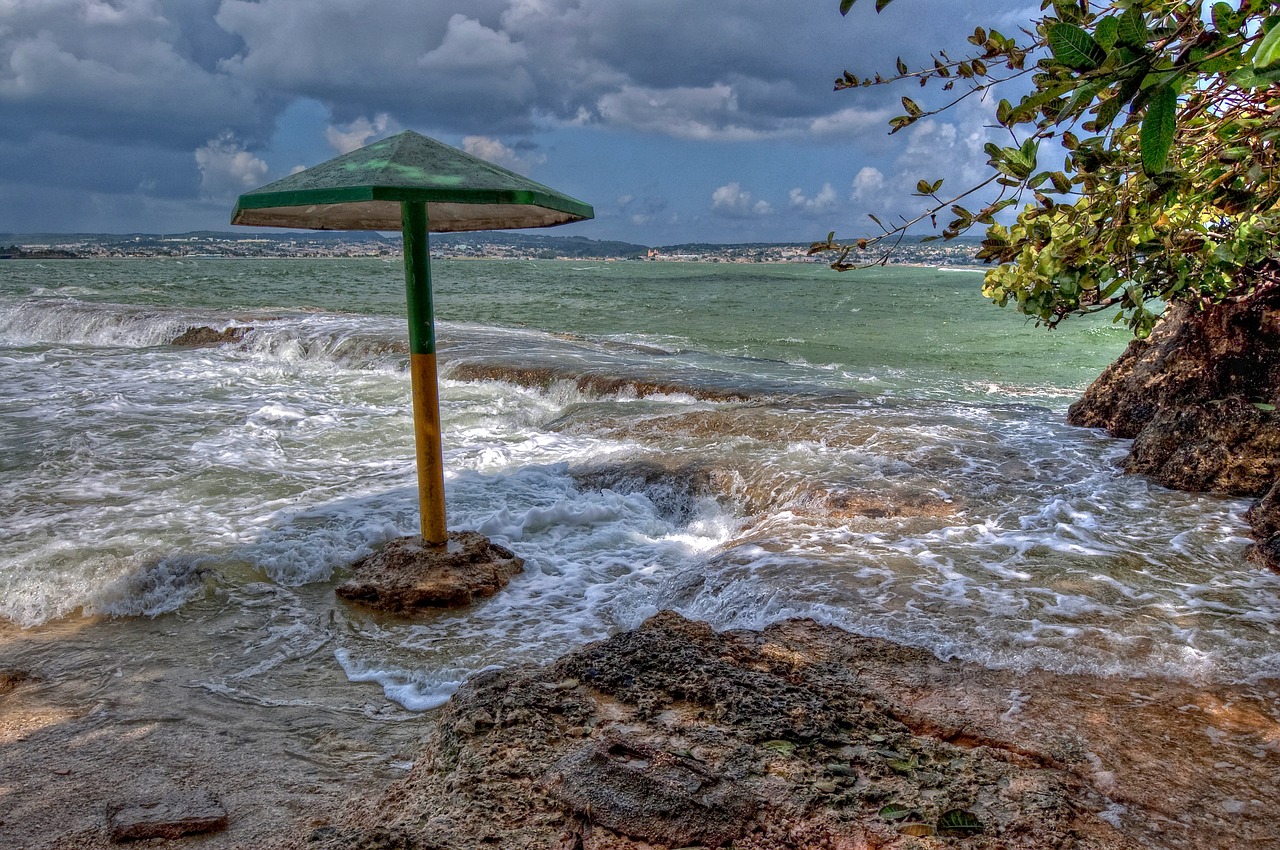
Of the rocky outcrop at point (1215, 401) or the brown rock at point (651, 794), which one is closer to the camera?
the brown rock at point (651, 794)

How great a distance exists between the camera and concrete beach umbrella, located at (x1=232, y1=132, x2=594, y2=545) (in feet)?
13.5

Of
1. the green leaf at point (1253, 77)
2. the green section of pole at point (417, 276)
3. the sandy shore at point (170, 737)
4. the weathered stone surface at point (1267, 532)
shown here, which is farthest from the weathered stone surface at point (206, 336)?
the green leaf at point (1253, 77)

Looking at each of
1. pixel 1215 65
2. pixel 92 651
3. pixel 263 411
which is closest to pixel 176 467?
pixel 263 411

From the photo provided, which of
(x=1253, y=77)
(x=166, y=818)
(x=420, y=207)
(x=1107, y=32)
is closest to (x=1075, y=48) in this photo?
(x=1107, y=32)

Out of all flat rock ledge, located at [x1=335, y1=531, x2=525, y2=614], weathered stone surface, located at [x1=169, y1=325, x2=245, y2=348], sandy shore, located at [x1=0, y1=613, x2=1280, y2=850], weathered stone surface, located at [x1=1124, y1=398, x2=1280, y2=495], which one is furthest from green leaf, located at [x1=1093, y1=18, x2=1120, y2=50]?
weathered stone surface, located at [x1=169, y1=325, x2=245, y2=348]

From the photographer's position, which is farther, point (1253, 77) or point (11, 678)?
point (11, 678)

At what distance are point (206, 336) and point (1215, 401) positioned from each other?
61.8 feet

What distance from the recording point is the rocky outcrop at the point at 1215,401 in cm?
685

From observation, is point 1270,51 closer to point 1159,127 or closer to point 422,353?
point 1159,127

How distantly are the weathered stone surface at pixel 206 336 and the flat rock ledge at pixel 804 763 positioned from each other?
686 inches

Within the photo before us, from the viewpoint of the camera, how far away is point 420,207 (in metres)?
4.87

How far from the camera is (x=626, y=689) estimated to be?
A: 3.45m

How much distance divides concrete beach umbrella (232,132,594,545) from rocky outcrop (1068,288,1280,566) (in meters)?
5.44

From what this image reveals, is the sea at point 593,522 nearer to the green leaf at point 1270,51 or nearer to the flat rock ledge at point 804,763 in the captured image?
the flat rock ledge at point 804,763
